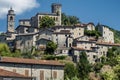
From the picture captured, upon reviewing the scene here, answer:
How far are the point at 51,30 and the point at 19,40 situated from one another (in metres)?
6.93

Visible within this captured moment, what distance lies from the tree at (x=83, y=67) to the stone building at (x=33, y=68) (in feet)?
57.4

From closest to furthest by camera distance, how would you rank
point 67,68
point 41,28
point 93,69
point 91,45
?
point 67,68 < point 93,69 < point 91,45 < point 41,28

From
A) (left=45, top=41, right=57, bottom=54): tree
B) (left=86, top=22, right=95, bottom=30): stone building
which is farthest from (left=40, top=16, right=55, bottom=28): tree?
(left=45, top=41, right=57, bottom=54): tree

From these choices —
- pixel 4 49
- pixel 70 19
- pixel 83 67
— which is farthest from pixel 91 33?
pixel 4 49

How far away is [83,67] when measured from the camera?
101m

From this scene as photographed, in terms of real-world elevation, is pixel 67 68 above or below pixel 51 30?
below

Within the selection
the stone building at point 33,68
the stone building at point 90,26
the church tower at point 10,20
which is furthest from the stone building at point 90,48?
the stone building at point 33,68

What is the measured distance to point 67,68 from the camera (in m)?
96.3

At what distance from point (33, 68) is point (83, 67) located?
82.7ft

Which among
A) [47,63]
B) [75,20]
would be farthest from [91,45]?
[47,63]

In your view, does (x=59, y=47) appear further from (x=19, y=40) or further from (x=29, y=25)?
(x=29, y=25)

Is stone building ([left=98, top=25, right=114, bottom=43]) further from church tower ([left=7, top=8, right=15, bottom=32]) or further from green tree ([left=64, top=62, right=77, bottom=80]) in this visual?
green tree ([left=64, top=62, right=77, bottom=80])

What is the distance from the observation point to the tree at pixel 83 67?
324 ft

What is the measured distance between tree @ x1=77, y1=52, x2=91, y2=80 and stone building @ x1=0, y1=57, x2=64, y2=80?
17.5m
